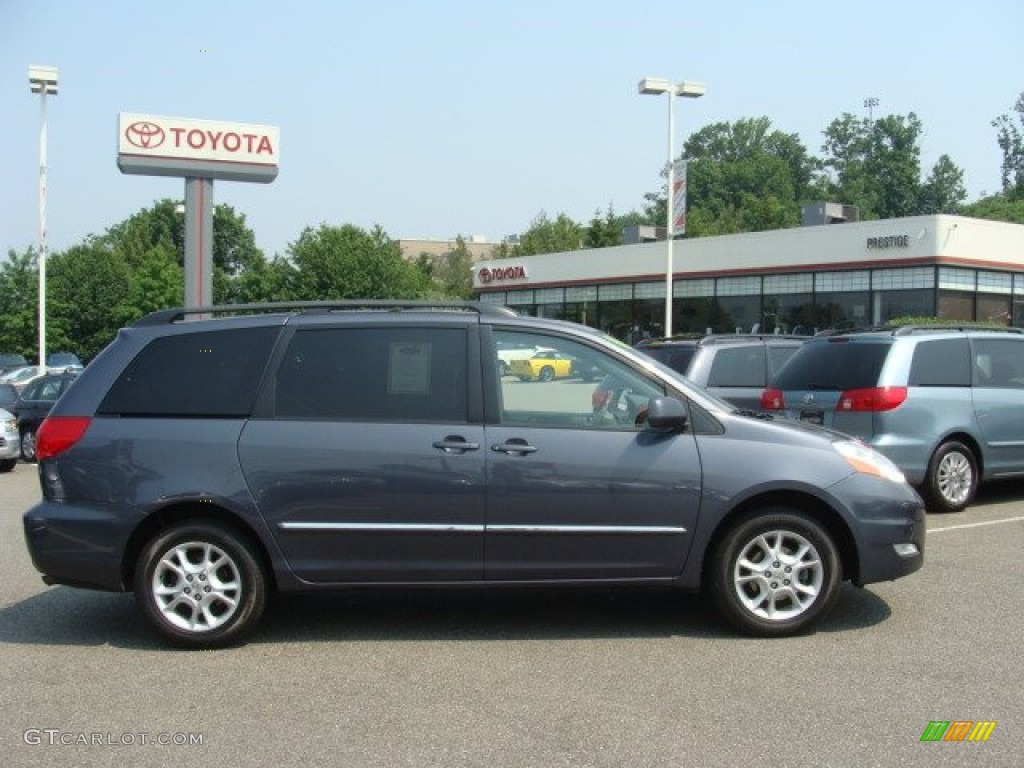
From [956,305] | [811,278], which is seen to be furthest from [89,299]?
[956,305]

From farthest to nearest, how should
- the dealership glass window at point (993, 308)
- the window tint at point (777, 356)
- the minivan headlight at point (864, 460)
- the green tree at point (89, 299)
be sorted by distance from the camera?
the green tree at point (89, 299), the dealership glass window at point (993, 308), the window tint at point (777, 356), the minivan headlight at point (864, 460)

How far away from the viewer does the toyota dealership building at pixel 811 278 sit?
104 feet

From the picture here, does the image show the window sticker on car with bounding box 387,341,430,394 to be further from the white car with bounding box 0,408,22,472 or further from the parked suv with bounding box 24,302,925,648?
the white car with bounding box 0,408,22,472

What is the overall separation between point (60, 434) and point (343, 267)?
51971 millimetres

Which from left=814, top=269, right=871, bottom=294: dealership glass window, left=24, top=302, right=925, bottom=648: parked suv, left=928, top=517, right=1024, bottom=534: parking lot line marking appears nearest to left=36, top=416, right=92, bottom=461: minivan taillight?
left=24, top=302, right=925, bottom=648: parked suv

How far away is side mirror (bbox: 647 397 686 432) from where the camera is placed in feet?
18.3

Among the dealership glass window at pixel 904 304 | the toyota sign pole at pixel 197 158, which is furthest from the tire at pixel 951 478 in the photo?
the dealership glass window at pixel 904 304

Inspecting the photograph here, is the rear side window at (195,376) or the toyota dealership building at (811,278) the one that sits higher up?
the toyota dealership building at (811,278)

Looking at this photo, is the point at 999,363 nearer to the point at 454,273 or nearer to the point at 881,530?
the point at 881,530

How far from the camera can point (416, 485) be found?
5.54m

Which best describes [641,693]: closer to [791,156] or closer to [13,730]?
[13,730]

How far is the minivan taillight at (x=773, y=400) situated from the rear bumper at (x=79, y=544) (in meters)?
6.74

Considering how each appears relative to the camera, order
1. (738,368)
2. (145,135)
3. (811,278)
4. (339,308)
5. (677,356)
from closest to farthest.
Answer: (339,308), (677,356), (738,368), (145,135), (811,278)

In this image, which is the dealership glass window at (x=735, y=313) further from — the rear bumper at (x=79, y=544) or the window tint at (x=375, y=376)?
the rear bumper at (x=79, y=544)
